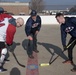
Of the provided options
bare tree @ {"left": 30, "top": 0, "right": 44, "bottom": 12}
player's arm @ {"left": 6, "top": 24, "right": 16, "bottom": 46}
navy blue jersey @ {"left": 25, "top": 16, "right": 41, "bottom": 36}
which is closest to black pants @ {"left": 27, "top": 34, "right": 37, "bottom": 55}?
navy blue jersey @ {"left": 25, "top": 16, "right": 41, "bottom": 36}

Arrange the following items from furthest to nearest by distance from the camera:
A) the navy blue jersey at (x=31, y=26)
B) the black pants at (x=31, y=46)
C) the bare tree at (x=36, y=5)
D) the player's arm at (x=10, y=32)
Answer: the bare tree at (x=36, y=5), the black pants at (x=31, y=46), the navy blue jersey at (x=31, y=26), the player's arm at (x=10, y=32)

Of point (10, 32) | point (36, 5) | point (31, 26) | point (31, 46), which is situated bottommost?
point (36, 5)

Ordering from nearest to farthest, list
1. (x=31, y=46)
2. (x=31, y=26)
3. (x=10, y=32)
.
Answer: (x=10, y=32) → (x=31, y=26) → (x=31, y=46)

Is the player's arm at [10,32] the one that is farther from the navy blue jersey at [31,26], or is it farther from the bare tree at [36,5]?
the bare tree at [36,5]

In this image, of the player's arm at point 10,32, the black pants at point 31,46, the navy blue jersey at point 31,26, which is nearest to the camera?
the player's arm at point 10,32

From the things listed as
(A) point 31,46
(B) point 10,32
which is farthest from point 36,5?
(B) point 10,32

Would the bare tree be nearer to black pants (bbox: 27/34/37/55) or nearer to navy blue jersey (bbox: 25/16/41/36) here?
black pants (bbox: 27/34/37/55)

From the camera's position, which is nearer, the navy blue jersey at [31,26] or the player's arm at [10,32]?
the player's arm at [10,32]

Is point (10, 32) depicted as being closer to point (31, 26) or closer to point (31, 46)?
point (31, 26)

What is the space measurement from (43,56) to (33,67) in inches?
62.8

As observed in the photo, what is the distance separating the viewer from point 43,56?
9.88m

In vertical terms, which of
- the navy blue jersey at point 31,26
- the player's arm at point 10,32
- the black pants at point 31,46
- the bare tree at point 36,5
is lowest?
the bare tree at point 36,5

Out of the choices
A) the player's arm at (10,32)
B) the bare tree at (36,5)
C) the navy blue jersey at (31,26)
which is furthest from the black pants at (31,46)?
the bare tree at (36,5)

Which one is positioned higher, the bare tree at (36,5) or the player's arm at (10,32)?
the player's arm at (10,32)
